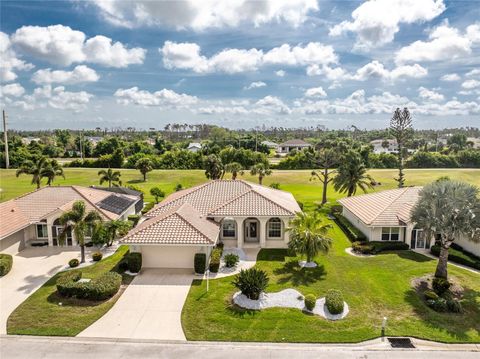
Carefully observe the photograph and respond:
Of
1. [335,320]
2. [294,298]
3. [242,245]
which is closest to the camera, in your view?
[335,320]

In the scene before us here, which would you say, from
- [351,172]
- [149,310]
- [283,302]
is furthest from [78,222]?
[351,172]

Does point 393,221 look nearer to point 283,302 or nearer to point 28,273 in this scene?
point 283,302

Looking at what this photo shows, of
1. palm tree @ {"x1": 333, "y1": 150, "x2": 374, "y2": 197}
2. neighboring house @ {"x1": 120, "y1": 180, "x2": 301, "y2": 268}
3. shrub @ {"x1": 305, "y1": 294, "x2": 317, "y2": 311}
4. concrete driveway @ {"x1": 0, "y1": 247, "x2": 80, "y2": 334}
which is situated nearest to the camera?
shrub @ {"x1": 305, "y1": 294, "x2": 317, "y2": 311}

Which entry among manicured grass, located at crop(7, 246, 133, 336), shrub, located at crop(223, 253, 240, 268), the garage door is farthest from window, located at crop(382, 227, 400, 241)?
manicured grass, located at crop(7, 246, 133, 336)

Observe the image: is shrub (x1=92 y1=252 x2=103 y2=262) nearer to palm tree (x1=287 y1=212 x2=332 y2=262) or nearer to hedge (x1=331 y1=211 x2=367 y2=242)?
palm tree (x1=287 y1=212 x2=332 y2=262)

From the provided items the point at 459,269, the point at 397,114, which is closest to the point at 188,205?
the point at 459,269

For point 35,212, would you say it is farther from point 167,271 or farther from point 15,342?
point 15,342
